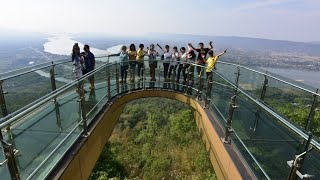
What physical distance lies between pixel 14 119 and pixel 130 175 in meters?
17.9

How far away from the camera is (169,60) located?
9.39 m

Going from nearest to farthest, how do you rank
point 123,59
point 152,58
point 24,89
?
point 24,89
point 123,59
point 152,58

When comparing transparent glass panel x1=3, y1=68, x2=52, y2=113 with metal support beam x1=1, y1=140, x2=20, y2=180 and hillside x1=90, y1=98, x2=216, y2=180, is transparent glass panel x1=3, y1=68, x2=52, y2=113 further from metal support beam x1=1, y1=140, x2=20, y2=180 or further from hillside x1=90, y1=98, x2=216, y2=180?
hillside x1=90, y1=98, x2=216, y2=180

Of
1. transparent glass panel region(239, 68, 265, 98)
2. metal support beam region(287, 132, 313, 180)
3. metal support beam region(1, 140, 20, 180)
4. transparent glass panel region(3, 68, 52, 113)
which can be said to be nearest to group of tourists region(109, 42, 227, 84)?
transparent glass panel region(239, 68, 265, 98)

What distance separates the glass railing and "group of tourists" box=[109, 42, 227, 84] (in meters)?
1.39

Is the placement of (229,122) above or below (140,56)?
below

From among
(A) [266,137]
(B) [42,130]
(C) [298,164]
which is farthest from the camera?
(A) [266,137]

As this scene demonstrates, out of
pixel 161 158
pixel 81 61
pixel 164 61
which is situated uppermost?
pixel 81 61

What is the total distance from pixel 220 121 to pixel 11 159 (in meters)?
4.32

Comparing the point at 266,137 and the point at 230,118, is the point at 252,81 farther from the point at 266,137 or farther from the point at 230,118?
the point at 266,137

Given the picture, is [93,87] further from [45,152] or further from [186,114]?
[186,114]

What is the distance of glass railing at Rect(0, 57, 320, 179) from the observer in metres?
2.87

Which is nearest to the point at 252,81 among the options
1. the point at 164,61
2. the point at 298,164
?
the point at 164,61

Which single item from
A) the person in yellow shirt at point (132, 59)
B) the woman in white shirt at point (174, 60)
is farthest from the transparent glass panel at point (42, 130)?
the woman in white shirt at point (174, 60)
